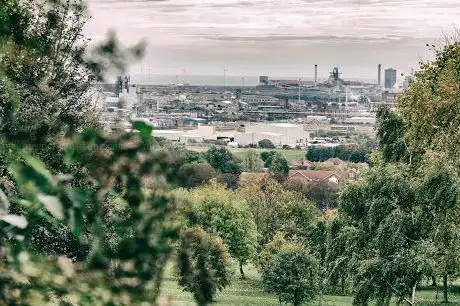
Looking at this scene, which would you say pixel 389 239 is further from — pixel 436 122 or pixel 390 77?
pixel 390 77

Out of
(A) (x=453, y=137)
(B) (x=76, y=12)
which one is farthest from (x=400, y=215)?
(B) (x=76, y=12)

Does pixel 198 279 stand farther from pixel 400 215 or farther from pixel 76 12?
pixel 400 215

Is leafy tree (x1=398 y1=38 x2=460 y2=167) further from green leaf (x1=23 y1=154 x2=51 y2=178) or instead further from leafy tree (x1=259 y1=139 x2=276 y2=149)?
leafy tree (x1=259 y1=139 x2=276 y2=149)

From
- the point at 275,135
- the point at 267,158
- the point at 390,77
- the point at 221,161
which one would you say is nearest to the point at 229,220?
the point at 221,161

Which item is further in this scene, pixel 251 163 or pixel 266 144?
pixel 266 144

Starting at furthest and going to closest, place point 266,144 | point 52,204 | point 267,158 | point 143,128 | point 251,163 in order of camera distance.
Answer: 1. point 266,144
2. point 267,158
3. point 251,163
4. point 143,128
5. point 52,204

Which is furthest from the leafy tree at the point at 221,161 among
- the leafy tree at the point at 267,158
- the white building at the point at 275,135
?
the white building at the point at 275,135

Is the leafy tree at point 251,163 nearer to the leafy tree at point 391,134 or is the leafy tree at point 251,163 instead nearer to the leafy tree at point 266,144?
the leafy tree at point 266,144
